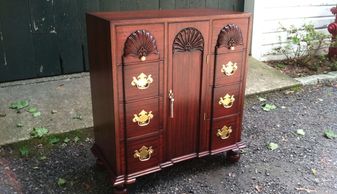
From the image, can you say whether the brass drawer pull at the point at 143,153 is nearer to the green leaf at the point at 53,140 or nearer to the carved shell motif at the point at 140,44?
the carved shell motif at the point at 140,44

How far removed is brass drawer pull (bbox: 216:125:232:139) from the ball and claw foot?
0.14 meters

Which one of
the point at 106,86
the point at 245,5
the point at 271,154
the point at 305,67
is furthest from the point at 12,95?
the point at 305,67

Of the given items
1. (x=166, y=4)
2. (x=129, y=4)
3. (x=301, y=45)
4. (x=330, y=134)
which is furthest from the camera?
(x=301, y=45)

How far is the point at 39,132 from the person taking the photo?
2879mm

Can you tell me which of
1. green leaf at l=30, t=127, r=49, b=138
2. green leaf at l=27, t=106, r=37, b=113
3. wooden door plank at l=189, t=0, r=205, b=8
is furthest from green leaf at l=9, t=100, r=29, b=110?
wooden door plank at l=189, t=0, r=205, b=8

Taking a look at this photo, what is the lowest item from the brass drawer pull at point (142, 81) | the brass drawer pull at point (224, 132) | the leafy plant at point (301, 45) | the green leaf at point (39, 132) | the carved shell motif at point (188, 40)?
the green leaf at point (39, 132)

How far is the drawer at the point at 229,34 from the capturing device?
2279mm

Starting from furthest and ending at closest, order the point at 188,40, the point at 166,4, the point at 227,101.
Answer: the point at 166,4 < the point at 227,101 < the point at 188,40

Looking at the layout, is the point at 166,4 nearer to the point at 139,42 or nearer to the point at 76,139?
the point at 76,139

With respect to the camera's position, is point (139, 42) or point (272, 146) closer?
point (139, 42)

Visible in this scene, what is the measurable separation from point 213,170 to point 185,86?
71 cm

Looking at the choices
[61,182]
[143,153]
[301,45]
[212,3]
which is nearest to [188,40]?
[143,153]

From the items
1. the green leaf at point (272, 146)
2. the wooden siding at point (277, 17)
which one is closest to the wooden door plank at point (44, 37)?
the green leaf at point (272, 146)

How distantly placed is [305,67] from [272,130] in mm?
1843
